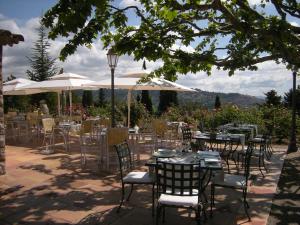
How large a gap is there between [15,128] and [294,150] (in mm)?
9287

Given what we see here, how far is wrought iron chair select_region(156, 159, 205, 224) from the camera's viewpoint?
→ 3.59 meters

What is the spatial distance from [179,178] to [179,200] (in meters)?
0.24

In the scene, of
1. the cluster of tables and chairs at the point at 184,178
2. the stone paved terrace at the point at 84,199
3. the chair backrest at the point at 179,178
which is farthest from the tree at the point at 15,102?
the chair backrest at the point at 179,178

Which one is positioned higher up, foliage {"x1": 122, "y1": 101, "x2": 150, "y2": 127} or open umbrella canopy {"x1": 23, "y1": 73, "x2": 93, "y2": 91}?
open umbrella canopy {"x1": 23, "y1": 73, "x2": 93, "y2": 91}

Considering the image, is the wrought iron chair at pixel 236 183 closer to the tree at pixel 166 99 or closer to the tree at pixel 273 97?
the tree at pixel 273 97

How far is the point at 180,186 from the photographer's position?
3.69 meters

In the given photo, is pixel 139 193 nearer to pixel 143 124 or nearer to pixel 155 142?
pixel 155 142

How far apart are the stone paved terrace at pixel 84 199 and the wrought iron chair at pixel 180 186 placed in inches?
22.2

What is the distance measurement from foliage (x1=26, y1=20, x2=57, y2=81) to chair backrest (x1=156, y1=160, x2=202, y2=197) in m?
21.3

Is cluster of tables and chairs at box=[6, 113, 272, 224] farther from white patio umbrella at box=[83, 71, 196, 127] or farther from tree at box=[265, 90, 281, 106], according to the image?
tree at box=[265, 90, 281, 106]

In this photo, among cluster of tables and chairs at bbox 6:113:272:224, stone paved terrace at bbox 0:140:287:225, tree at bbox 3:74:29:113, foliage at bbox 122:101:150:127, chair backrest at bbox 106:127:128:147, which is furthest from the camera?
tree at bbox 3:74:29:113

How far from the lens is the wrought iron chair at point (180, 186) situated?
3589 millimetres

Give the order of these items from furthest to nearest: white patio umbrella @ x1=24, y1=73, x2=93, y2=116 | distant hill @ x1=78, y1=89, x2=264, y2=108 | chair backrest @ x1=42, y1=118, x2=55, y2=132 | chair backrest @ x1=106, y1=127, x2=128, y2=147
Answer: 1. distant hill @ x1=78, y1=89, x2=264, y2=108
2. white patio umbrella @ x1=24, y1=73, x2=93, y2=116
3. chair backrest @ x1=42, y1=118, x2=55, y2=132
4. chair backrest @ x1=106, y1=127, x2=128, y2=147

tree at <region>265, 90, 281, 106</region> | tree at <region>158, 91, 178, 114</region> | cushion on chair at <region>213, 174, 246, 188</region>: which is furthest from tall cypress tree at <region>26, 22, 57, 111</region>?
cushion on chair at <region>213, 174, 246, 188</region>
